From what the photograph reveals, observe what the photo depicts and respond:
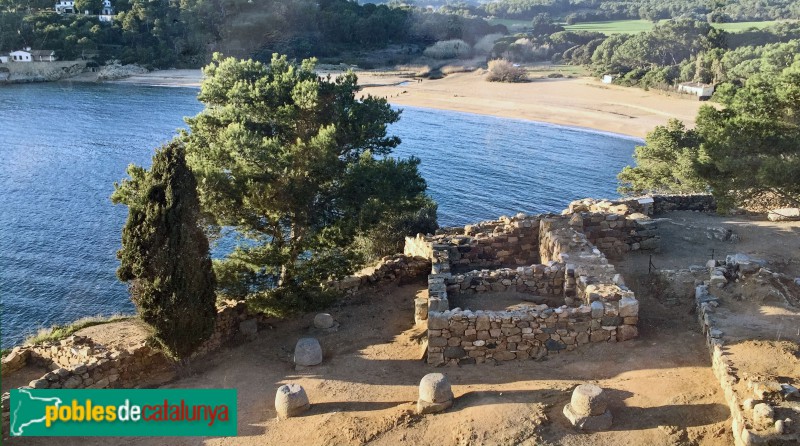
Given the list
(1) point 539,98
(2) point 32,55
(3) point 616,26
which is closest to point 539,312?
(1) point 539,98

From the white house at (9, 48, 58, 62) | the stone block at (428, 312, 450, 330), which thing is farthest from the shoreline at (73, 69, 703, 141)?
the stone block at (428, 312, 450, 330)

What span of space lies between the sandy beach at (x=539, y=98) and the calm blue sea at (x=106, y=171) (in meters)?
4.25

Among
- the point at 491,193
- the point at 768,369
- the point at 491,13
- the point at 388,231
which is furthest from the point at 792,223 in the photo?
the point at 491,13

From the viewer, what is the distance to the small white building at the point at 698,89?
282ft

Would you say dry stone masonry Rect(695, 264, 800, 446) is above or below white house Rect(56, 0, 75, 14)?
below

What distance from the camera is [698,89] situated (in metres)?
87.9

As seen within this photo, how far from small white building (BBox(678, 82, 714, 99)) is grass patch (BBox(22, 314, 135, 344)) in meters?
78.6

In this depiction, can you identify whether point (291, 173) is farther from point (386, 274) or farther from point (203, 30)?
point (203, 30)

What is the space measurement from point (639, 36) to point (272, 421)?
4460 inches

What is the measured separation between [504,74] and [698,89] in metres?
30.1

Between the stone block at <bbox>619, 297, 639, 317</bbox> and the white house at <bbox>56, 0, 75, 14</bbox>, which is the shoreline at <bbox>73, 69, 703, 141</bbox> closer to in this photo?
the white house at <bbox>56, 0, 75, 14</bbox>

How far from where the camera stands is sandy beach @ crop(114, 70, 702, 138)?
79.8 m

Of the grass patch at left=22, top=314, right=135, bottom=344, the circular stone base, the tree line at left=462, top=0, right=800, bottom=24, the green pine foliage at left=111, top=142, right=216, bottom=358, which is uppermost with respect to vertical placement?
the tree line at left=462, top=0, right=800, bottom=24

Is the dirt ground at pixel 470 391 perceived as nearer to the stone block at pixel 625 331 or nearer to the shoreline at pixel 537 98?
the stone block at pixel 625 331
